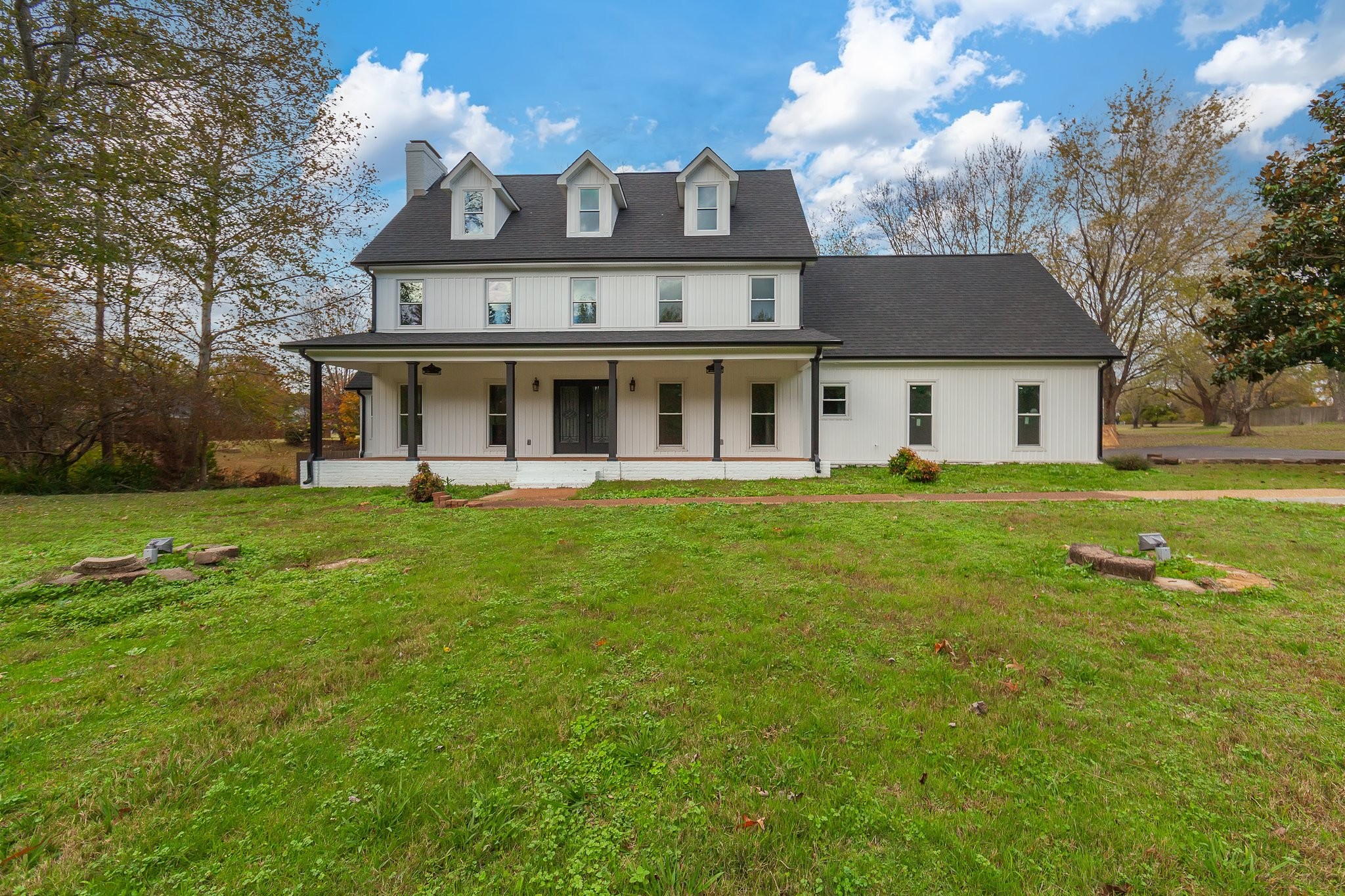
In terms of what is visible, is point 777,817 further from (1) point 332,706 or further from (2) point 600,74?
(2) point 600,74

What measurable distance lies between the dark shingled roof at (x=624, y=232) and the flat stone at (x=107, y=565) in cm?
1097

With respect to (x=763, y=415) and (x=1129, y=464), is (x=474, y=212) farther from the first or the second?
(x=1129, y=464)

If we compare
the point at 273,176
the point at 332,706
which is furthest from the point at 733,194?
the point at 332,706

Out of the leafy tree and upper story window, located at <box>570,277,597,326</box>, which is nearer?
the leafy tree

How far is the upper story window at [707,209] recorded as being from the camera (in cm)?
1499

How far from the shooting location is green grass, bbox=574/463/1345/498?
11.2 m

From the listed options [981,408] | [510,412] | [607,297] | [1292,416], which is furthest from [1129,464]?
[1292,416]

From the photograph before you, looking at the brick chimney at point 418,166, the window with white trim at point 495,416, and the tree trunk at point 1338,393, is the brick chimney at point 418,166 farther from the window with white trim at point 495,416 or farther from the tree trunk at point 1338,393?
the tree trunk at point 1338,393

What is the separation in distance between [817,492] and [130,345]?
17932 mm

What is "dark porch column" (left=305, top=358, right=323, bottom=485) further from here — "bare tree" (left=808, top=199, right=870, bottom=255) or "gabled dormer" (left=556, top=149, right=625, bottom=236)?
"bare tree" (left=808, top=199, right=870, bottom=255)

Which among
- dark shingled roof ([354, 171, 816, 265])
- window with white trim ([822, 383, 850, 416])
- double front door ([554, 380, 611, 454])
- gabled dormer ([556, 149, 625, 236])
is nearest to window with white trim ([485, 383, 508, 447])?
double front door ([554, 380, 611, 454])

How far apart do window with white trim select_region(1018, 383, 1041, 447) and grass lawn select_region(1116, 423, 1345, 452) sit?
9698mm

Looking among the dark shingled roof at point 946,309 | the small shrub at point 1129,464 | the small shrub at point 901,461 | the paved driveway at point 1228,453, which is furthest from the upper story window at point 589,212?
the paved driveway at point 1228,453

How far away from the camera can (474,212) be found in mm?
15328
